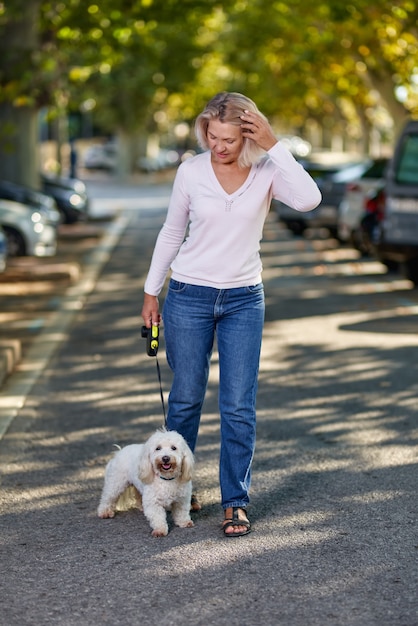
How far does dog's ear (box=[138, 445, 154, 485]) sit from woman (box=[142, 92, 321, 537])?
336 mm

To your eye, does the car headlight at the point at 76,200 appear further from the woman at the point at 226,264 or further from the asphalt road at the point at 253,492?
the woman at the point at 226,264

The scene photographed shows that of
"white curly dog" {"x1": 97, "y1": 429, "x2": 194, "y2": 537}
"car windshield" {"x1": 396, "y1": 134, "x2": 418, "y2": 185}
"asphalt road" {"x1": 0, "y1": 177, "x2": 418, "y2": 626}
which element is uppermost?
"car windshield" {"x1": 396, "y1": 134, "x2": 418, "y2": 185}

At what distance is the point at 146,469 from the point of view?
18.4ft

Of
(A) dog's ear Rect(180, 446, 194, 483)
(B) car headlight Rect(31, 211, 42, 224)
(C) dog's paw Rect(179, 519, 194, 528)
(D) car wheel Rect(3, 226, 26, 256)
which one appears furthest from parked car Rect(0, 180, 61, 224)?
(A) dog's ear Rect(180, 446, 194, 483)

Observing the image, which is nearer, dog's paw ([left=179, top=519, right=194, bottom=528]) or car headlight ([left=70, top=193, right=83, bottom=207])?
dog's paw ([left=179, top=519, right=194, bottom=528])

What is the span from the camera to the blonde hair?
5309 mm

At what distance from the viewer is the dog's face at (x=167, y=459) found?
18.1 feet

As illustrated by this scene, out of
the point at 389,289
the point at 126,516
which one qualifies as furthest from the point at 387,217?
the point at 126,516

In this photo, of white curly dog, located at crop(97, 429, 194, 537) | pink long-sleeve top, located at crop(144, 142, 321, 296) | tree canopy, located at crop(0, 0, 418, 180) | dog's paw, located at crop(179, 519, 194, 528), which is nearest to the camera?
pink long-sleeve top, located at crop(144, 142, 321, 296)

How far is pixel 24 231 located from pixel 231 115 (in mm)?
15366

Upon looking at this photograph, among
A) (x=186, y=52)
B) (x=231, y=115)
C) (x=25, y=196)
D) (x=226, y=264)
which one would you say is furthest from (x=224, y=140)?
(x=186, y=52)

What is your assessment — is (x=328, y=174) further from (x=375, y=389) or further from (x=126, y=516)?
(x=126, y=516)

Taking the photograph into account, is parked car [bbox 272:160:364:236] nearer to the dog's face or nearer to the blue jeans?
the blue jeans

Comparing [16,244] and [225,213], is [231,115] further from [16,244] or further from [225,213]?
[16,244]
